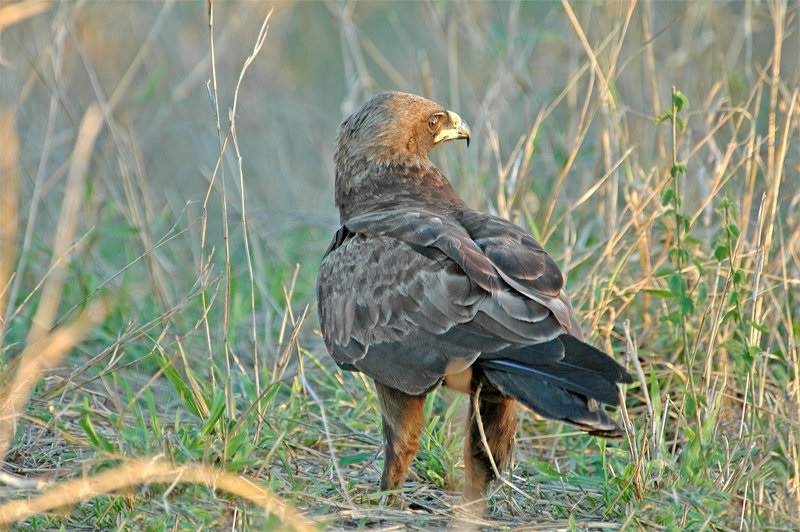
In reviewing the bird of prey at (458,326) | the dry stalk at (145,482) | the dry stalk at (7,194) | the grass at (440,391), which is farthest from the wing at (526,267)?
the dry stalk at (7,194)

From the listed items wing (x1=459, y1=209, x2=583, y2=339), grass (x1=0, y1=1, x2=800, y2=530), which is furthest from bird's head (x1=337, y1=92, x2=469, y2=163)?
wing (x1=459, y1=209, x2=583, y2=339)

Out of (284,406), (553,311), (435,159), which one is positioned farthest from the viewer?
(435,159)

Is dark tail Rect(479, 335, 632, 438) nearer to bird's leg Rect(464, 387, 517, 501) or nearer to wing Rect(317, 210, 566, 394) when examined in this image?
wing Rect(317, 210, 566, 394)

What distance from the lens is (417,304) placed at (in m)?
3.42

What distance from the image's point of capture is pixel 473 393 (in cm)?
334

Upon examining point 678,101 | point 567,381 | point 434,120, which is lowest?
point 567,381

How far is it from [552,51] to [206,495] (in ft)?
16.4

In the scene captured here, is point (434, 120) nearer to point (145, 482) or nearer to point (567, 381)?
point (567, 381)

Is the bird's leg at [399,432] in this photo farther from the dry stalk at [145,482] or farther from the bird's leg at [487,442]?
the dry stalk at [145,482]

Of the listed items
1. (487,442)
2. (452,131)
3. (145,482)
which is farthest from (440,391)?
(145,482)

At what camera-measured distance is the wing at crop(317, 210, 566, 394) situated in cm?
322

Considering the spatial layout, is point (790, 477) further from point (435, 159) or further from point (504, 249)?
point (435, 159)

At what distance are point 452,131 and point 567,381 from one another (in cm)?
164

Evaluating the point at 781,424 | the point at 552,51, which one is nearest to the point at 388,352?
the point at 781,424
